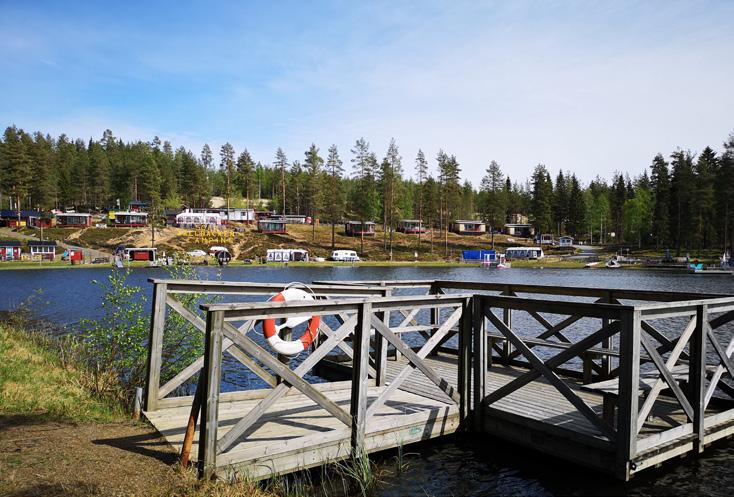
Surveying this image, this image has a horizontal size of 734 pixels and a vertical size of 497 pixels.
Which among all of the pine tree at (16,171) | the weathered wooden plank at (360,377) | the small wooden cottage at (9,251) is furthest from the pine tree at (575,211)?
the weathered wooden plank at (360,377)

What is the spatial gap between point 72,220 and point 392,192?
52.2 meters

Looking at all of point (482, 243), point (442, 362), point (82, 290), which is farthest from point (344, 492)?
point (482, 243)

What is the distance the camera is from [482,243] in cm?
9800

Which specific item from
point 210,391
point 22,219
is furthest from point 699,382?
point 22,219

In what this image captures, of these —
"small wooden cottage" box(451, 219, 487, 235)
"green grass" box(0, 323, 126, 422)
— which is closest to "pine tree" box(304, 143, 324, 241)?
"small wooden cottage" box(451, 219, 487, 235)

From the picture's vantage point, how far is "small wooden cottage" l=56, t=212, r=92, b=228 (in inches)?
3304

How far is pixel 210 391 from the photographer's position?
213 inches

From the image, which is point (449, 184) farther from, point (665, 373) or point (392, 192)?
point (665, 373)

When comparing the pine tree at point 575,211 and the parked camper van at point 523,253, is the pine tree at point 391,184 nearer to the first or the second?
the parked camper van at point 523,253

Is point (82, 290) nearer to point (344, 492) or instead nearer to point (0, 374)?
point (0, 374)

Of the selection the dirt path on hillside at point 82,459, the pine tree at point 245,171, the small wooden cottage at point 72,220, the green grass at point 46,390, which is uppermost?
the pine tree at point 245,171

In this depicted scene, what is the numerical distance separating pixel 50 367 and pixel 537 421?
934 cm

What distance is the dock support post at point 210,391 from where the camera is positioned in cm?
536

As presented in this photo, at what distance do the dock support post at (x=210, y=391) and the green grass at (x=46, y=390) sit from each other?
2.63 meters
